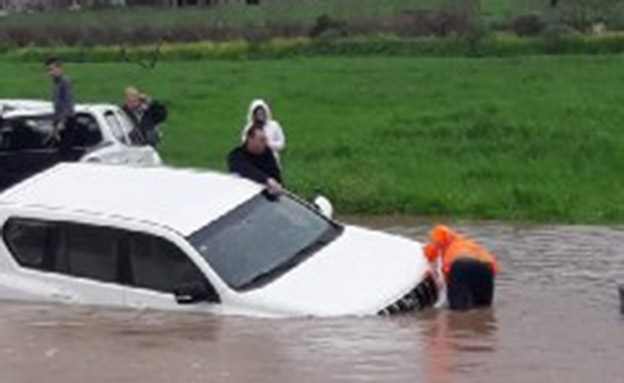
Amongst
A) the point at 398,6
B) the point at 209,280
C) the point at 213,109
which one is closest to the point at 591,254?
the point at 209,280

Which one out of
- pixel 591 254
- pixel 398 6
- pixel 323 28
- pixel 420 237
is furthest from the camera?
pixel 398 6

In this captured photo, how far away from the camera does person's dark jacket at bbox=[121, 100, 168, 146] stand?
23.7 m

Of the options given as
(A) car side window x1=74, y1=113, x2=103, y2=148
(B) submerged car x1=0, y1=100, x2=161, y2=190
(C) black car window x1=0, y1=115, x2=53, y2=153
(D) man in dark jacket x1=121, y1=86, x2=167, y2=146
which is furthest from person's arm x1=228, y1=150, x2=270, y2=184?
(D) man in dark jacket x1=121, y1=86, x2=167, y2=146

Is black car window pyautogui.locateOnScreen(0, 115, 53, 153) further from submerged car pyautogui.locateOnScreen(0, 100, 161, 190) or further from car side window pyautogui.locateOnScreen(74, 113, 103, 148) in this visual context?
car side window pyautogui.locateOnScreen(74, 113, 103, 148)

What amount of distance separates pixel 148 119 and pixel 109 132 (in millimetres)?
3176

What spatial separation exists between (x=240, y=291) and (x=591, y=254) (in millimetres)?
6197

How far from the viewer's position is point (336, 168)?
24484 mm

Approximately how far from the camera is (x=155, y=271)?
453 inches

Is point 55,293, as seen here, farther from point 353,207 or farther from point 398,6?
point 398,6

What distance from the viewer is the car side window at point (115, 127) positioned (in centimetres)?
2205

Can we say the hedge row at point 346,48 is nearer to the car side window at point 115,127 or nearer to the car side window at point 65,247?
the car side window at point 115,127

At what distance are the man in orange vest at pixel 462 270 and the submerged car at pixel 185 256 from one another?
15 cm

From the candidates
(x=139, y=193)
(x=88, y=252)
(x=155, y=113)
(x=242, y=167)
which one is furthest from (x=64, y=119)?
(x=88, y=252)

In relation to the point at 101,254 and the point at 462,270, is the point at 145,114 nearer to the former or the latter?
the point at 462,270
